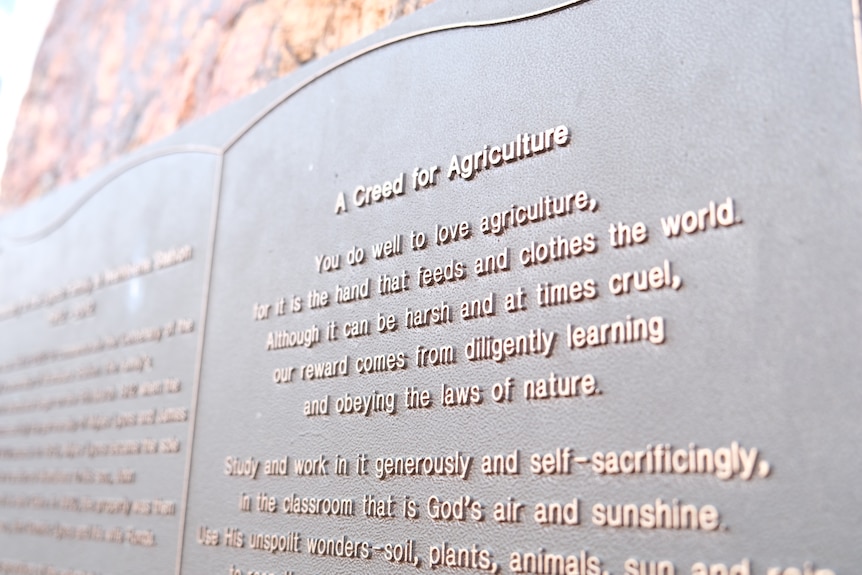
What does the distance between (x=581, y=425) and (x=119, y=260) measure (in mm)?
2760

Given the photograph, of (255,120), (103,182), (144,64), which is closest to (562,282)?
(255,120)

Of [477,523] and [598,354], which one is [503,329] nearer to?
[598,354]

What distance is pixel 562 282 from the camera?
2.12 m

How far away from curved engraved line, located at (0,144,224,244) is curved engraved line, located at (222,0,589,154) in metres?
0.22

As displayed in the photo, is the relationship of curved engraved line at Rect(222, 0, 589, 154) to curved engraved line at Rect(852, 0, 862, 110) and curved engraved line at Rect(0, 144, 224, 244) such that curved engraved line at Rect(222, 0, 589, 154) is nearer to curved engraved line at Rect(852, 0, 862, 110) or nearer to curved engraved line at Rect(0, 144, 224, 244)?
curved engraved line at Rect(0, 144, 224, 244)

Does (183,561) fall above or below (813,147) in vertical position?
below

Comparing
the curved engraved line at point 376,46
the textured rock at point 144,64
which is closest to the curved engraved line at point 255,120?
the curved engraved line at point 376,46

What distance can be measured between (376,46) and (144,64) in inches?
85.4

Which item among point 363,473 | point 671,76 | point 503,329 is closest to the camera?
point 671,76

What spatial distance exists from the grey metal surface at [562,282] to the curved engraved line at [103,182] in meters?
0.37

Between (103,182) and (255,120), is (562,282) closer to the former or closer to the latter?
(255,120)

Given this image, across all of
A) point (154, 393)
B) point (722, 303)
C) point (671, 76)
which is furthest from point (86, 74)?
point (722, 303)

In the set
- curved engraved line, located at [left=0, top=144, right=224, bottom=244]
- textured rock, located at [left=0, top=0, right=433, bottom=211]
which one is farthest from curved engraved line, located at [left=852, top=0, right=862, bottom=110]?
curved engraved line, located at [left=0, top=144, right=224, bottom=244]

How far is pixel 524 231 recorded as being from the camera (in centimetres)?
226
